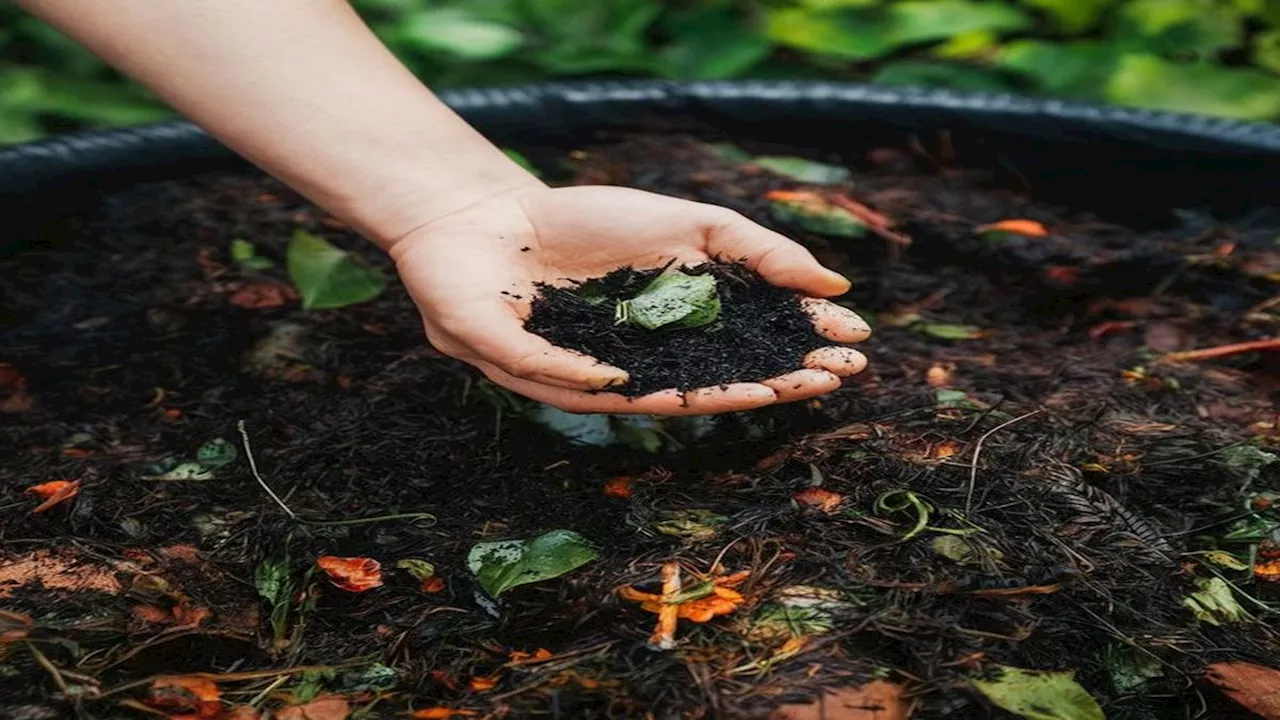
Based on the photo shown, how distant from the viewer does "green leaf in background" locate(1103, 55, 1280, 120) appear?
2014mm

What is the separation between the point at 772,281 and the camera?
53.0 inches

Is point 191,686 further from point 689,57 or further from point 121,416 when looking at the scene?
point 689,57

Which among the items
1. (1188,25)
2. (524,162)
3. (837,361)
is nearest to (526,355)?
(837,361)

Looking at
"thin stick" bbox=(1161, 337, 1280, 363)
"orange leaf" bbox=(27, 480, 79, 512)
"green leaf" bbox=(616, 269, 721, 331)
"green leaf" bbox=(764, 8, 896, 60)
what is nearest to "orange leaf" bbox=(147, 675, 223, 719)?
"orange leaf" bbox=(27, 480, 79, 512)

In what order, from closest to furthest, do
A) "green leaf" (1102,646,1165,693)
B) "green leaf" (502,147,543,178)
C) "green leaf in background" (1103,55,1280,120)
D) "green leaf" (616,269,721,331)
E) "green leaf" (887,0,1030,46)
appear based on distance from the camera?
"green leaf" (1102,646,1165,693) → "green leaf" (616,269,721,331) → "green leaf" (502,147,543,178) → "green leaf in background" (1103,55,1280,120) → "green leaf" (887,0,1030,46)

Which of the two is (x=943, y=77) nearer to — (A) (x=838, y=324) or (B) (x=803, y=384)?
(A) (x=838, y=324)

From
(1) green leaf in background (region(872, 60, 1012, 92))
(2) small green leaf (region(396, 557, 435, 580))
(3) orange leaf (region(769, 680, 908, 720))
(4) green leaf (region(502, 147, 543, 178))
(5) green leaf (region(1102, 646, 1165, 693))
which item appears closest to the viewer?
(3) orange leaf (region(769, 680, 908, 720))

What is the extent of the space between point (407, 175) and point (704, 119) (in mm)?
813

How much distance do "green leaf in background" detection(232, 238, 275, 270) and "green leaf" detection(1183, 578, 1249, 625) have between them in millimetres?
1317

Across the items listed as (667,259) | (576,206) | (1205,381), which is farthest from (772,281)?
(1205,381)

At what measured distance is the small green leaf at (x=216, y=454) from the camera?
1.33 metres

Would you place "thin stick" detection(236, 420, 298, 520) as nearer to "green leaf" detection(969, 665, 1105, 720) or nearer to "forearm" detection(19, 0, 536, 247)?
"forearm" detection(19, 0, 536, 247)

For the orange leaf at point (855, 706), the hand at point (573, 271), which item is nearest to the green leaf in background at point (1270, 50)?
the hand at point (573, 271)

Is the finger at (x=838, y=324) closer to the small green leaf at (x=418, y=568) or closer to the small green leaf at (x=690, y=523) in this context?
the small green leaf at (x=690, y=523)
